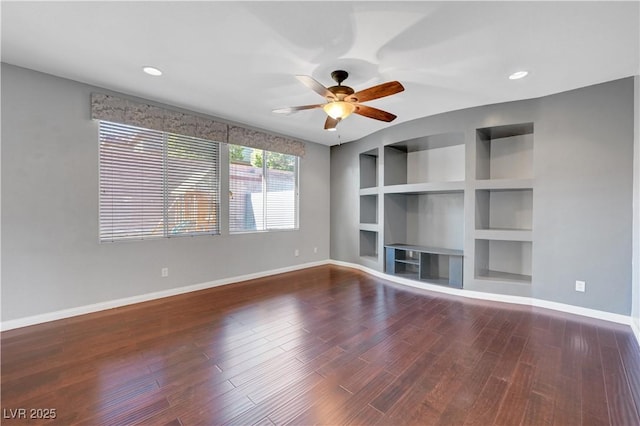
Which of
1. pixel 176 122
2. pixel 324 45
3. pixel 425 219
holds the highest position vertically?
pixel 324 45

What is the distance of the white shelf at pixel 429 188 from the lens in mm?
4070

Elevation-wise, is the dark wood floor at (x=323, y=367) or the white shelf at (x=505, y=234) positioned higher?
the white shelf at (x=505, y=234)

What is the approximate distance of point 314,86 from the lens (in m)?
2.45

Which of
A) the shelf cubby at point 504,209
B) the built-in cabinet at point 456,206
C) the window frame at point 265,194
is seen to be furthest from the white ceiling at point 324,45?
the window frame at point 265,194

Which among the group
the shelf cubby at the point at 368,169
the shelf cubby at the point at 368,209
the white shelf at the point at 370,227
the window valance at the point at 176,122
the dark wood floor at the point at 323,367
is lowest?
the dark wood floor at the point at 323,367

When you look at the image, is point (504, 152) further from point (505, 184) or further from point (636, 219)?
point (636, 219)

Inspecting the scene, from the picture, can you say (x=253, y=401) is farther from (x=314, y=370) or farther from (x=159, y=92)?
(x=159, y=92)

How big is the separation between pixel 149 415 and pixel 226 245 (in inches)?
116

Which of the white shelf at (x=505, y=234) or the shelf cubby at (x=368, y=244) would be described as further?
the shelf cubby at (x=368, y=244)

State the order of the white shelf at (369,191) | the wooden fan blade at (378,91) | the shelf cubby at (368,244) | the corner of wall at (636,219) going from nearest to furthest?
the wooden fan blade at (378,91) < the corner of wall at (636,219) < the white shelf at (369,191) < the shelf cubby at (368,244)

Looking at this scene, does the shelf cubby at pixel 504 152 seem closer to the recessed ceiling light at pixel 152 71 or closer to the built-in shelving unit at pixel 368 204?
the built-in shelving unit at pixel 368 204

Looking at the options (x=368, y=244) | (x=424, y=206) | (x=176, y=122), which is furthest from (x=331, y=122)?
(x=368, y=244)

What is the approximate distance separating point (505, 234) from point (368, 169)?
2793 mm

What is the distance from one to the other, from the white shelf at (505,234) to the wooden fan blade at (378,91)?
249 centimetres
